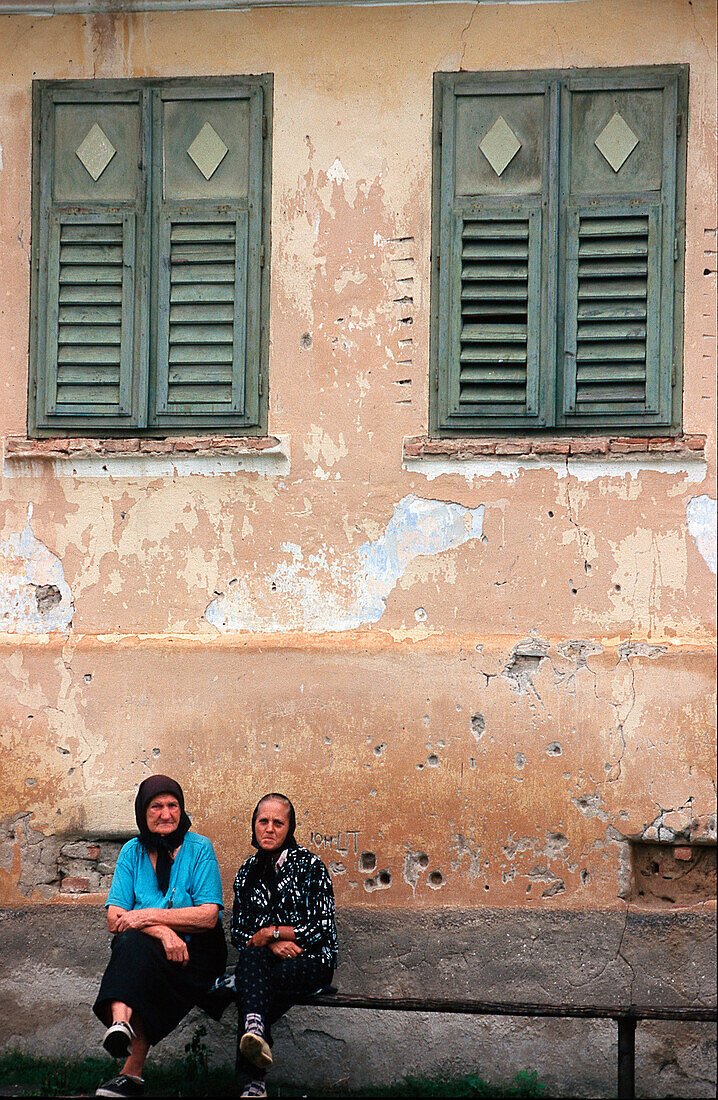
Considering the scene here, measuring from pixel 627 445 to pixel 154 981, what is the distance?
113 inches

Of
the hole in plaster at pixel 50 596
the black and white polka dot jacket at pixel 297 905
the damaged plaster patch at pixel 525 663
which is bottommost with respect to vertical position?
the black and white polka dot jacket at pixel 297 905

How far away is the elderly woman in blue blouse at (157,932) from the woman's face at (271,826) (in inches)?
9.8

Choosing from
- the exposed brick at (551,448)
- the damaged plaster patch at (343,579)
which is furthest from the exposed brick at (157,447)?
the exposed brick at (551,448)

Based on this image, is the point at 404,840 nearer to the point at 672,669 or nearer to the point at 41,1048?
the point at 672,669

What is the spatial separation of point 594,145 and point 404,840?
3096 millimetres

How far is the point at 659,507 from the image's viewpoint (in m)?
5.43

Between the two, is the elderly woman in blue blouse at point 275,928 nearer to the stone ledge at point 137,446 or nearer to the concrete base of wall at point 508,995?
the concrete base of wall at point 508,995

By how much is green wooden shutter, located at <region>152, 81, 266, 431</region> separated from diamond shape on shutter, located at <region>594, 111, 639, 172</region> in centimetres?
150

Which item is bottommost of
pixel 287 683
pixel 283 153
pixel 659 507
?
pixel 287 683

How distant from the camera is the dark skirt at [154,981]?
4.83 meters

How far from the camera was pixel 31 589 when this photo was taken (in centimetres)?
573

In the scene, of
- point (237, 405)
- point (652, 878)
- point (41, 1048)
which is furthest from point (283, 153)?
point (41, 1048)

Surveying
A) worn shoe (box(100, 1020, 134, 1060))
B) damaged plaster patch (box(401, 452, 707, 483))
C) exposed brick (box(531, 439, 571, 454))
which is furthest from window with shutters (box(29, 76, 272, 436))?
worn shoe (box(100, 1020, 134, 1060))

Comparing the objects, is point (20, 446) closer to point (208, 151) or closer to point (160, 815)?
point (208, 151)
